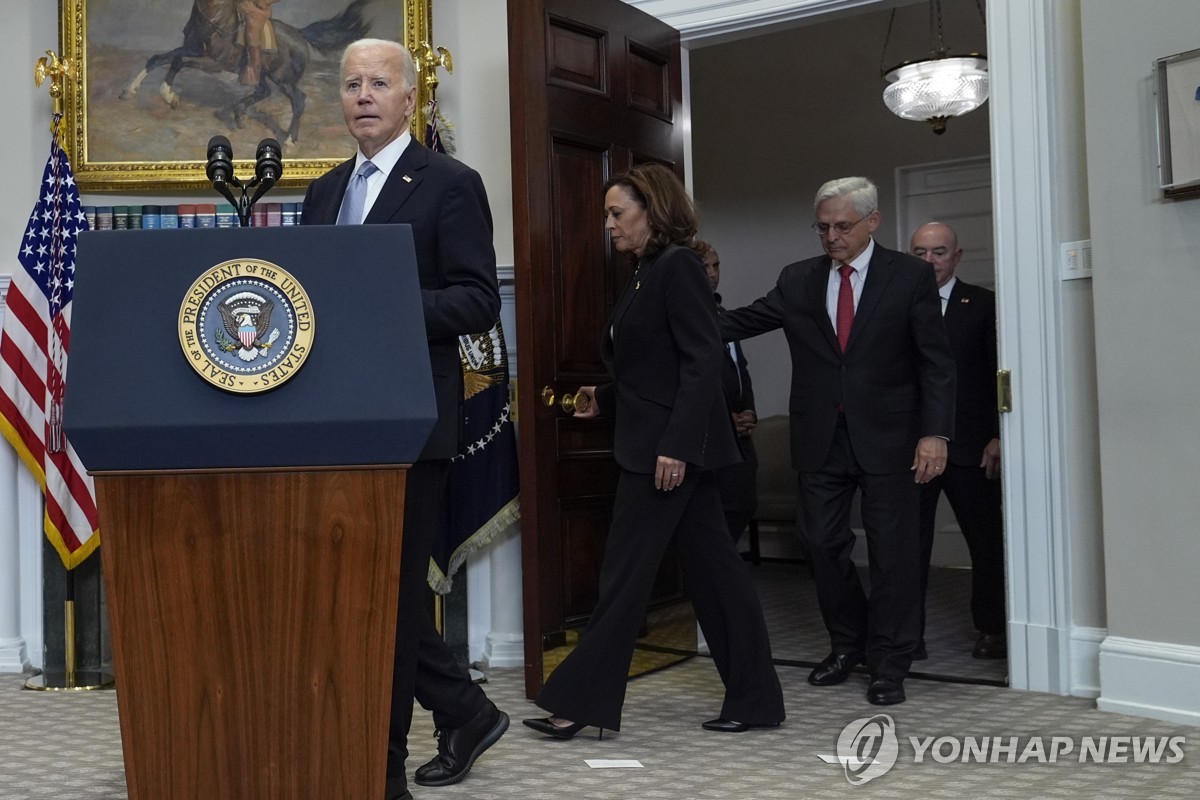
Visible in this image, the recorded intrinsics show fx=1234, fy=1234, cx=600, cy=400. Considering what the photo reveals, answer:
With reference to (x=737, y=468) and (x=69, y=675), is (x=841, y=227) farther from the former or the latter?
(x=69, y=675)

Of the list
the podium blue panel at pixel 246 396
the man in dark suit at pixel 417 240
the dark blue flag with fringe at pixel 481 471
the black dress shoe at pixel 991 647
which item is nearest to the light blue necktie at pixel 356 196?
the man in dark suit at pixel 417 240

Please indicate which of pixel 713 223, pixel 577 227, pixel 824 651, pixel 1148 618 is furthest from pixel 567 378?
pixel 713 223

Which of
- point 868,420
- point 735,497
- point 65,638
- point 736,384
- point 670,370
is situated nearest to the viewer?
point 670,370

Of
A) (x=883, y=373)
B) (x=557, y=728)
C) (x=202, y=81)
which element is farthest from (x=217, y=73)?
(x=557, y=728)

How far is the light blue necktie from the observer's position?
8.96 feet

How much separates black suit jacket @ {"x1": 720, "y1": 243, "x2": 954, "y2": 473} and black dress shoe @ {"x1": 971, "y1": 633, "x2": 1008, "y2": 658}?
1.07m

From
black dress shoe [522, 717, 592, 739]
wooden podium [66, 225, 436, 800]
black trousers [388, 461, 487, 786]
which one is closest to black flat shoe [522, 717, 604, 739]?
black dress shoe [522, 717, 592, 739]

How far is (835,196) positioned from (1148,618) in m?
1.64

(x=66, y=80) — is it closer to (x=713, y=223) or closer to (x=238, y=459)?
(x=238, y=459)

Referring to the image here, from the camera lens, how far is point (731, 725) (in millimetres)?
3525

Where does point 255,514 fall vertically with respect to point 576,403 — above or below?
below

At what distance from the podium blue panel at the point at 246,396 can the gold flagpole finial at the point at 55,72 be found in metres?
3.14

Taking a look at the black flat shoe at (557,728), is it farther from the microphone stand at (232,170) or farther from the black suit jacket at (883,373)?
the microphone stand at (232,170)

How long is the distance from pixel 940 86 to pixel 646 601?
3975 millimetres
